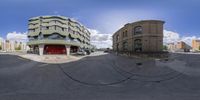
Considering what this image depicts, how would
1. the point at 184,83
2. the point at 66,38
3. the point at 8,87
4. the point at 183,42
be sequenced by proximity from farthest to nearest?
the point at 183,42
the point at 66,38
the point at 184,83
the point at 8,87

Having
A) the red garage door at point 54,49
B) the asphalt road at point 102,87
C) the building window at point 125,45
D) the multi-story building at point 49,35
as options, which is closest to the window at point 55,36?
the multi-story building at point 49,35

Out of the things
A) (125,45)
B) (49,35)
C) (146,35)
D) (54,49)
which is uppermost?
(49,35)

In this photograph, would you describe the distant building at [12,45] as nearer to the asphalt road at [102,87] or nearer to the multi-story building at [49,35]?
the multi-story building at [49,35]

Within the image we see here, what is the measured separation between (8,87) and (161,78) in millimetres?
10820

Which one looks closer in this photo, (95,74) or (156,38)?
(95,74)

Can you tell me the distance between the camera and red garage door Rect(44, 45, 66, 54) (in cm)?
3869

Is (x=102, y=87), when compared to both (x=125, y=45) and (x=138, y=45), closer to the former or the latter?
(x=138, y=45)

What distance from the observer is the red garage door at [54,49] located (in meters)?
38.7

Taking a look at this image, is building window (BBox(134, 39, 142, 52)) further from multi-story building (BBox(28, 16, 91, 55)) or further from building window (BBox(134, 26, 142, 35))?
multi-story building (BBox(28, 16, 91, 55))

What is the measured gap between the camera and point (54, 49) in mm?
40375

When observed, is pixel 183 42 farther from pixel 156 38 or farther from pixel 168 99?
pixel 168 99

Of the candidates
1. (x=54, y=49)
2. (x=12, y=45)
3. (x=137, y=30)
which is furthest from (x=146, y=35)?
(x=12, y=45)

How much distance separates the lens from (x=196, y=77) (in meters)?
13.4

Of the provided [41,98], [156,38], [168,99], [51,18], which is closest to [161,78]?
[168,99]
